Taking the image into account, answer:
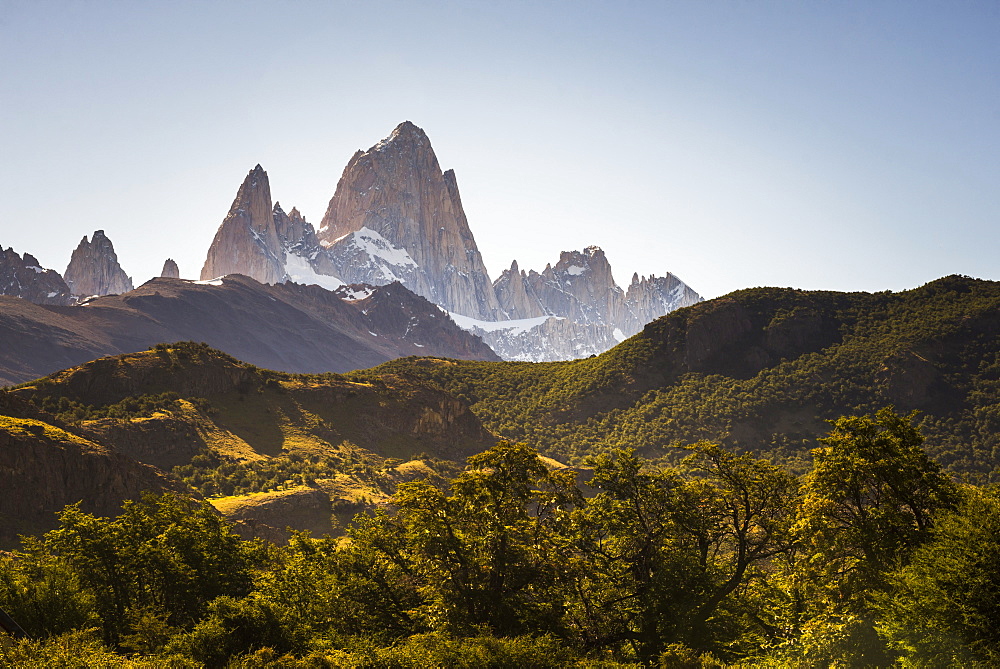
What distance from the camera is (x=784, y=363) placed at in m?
144

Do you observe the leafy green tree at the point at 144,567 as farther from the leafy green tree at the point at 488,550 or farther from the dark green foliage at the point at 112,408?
the dark green foliage at the point at 112,408

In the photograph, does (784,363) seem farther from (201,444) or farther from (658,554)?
(658,554)

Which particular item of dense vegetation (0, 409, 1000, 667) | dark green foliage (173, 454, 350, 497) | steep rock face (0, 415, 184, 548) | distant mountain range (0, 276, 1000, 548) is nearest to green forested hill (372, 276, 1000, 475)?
distant mountain range (0, 276, 1000, 548)

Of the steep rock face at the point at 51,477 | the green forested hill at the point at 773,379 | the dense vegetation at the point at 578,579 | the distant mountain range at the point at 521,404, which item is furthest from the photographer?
the green forested hill at the point at 773,379

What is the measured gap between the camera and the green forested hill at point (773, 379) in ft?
401

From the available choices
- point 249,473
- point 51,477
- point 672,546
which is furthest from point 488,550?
point 249,473

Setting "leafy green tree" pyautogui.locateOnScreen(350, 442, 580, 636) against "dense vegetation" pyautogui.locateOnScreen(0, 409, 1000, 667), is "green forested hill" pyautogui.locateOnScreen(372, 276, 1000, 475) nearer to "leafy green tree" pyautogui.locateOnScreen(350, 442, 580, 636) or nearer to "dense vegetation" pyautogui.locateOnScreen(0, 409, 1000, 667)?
"dense vegetation" pyautogui.locateOnScreen(0, 409, 1000, 667)

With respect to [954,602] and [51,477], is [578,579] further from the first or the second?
[51,477]

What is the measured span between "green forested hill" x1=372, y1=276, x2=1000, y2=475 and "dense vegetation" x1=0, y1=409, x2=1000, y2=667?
8059 cm

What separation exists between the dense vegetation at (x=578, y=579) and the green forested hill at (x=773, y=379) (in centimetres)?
8059

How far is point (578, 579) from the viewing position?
110ft

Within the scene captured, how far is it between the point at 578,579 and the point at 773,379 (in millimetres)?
116793

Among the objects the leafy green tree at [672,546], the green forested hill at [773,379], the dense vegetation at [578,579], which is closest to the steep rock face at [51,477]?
the dense vegetation at [578,579]

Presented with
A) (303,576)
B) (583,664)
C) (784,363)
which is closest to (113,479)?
(303,576)
